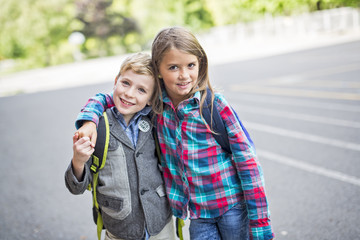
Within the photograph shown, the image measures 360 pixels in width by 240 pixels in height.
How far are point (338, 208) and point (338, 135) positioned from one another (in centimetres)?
230

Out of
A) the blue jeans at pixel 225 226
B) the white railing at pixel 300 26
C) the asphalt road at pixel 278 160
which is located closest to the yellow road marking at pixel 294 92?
the asphalt road at pixel 278 160

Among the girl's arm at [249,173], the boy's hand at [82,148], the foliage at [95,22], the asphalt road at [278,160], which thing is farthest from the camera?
the foliage at [95,22]

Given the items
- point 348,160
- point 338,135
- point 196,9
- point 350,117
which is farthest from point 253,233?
point 196,9

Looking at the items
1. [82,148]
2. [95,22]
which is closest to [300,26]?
[95,22]

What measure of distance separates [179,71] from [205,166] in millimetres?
516

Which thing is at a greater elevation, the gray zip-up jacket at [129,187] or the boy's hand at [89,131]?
the boy's hand at [89,131]

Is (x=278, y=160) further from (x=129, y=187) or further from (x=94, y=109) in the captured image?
(x=94, y=109)

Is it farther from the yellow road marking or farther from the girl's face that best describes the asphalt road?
the girl's face

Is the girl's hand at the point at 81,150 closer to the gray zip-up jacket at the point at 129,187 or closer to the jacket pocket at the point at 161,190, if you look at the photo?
the gray zip-up jacket at the point at 129,187

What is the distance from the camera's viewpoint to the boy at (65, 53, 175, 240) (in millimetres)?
1771

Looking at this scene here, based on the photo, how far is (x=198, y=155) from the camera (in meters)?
1.76

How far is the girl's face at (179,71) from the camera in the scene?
1.73 m

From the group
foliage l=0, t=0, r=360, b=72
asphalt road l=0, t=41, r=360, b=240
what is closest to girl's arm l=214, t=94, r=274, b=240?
asphalt road l=0, t=41, r=360, b=240

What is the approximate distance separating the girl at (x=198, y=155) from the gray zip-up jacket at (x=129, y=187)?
94 mm
